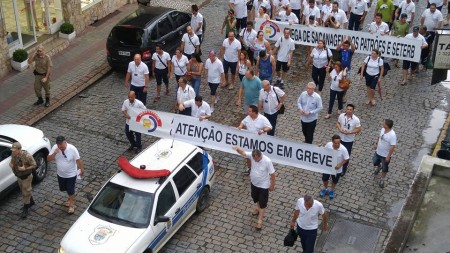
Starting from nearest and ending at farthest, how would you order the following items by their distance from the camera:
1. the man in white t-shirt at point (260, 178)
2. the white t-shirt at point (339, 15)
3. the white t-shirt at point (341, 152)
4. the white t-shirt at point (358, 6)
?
the man in white t-shirt at point (260, 178) → the white t-shirt at point (341, 152) → the white t-shirt at point (339, 15) → the white t-shirt at point (358, 6)

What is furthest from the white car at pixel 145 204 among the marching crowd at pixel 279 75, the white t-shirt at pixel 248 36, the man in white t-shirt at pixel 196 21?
the man in white t-shirt at pixel 196 21

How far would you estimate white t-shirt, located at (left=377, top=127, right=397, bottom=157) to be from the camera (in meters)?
13.4

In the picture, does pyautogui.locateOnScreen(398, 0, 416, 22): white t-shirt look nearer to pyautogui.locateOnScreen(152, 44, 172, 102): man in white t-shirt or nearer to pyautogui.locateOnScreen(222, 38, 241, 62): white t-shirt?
pyautogui.locateOnScreen(222, 38, 241, 62): white t-shirt

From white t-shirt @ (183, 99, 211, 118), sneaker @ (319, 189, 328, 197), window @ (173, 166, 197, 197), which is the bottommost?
sneaker @ (319, 189, 328, 197)

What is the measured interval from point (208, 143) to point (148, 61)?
5.59 metres

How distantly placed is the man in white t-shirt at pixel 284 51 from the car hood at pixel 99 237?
26.6 ft

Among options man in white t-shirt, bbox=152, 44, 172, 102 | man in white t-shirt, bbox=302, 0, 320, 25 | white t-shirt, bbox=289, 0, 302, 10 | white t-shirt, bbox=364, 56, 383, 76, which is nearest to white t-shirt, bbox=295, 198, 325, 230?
white t-shirt, bbox=364, 56, 383, 76

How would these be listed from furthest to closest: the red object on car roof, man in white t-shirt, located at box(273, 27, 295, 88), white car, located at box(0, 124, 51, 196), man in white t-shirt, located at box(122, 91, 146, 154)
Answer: man in white t-shirt, located at box(273, 27, 295, 88) → man in white t-shirt, located at box(122, 91, 146, 154) → white car, located at box(0, 124, 51, 196) → the red object on car roof

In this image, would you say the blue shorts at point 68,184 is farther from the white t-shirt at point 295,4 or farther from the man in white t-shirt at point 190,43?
the white t-shirt at point 295,4

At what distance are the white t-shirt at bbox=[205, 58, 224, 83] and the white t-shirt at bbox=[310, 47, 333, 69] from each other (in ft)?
8.35


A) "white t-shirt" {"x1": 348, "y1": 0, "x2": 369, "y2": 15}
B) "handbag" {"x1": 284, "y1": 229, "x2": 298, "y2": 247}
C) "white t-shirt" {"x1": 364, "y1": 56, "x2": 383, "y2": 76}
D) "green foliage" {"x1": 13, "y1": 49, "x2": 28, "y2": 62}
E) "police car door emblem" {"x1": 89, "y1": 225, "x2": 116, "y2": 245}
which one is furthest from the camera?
"white t-shirt" {"x1": 348, "y1": 0, "x2": 369, "y2": 15}

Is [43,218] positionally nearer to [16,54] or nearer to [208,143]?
[208,143]

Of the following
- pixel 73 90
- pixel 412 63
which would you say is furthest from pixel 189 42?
pixel 412 63

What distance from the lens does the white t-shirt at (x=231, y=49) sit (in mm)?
17609
